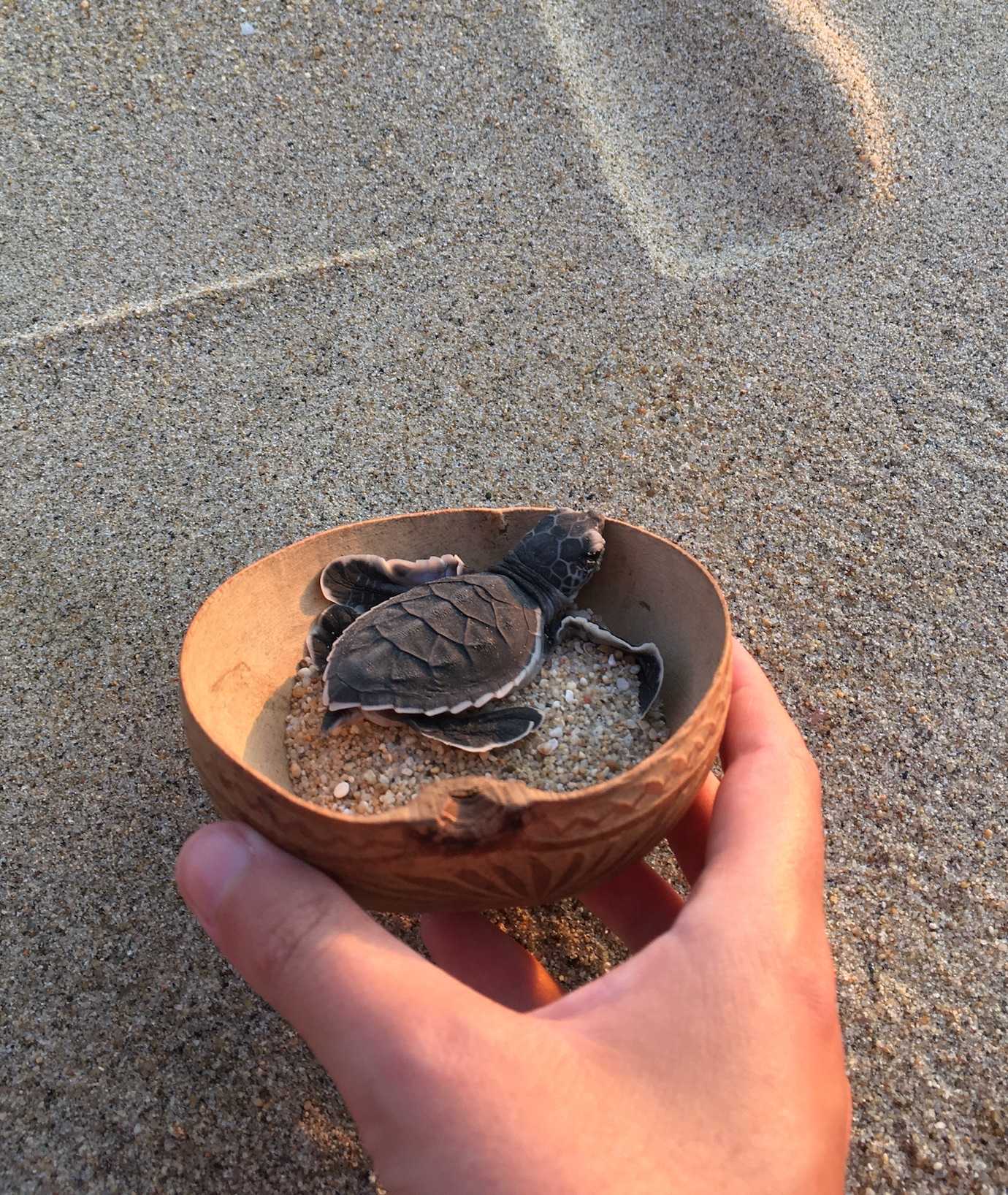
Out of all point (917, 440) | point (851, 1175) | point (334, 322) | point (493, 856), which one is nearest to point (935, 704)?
point (917, 440)

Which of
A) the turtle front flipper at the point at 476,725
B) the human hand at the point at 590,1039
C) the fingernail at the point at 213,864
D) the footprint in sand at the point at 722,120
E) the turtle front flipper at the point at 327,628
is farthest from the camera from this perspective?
the footprint in sand at the point at 722,120

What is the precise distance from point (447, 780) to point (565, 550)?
1.19 feet

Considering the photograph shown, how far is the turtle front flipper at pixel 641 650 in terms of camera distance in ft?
3.11

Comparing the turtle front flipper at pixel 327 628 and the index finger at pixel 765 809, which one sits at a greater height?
the turtle front flipper at pixel 327 628

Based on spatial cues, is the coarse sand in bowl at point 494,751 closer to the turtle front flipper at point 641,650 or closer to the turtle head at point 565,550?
the turtle front flipper at point 641,650

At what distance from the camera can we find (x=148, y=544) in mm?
1282

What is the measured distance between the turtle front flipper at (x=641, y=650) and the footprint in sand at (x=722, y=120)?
863mm

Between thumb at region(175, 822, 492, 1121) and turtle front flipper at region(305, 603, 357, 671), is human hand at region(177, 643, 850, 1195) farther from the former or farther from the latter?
turtle front flipper at region(305, 603, 357, 671)

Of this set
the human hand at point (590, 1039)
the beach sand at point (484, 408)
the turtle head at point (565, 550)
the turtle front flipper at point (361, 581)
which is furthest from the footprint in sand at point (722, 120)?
the human hand at point (590, 1039)

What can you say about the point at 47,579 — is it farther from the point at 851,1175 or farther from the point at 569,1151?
the point at 851,1175

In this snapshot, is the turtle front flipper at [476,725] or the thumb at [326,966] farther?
the turtle front flipper at [476,725]

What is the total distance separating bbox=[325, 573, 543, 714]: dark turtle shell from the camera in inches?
35.8

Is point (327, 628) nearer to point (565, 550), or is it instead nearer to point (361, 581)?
point (361, 581)

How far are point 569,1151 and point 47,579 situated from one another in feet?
3.44
